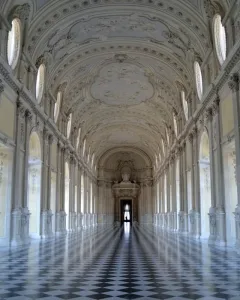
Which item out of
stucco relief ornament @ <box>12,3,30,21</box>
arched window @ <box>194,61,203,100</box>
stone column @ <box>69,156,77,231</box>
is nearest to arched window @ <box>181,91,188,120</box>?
arched window @ <box>194,61,203,100</box>

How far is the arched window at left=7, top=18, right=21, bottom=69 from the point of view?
17.0 m

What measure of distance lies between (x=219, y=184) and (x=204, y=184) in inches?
178

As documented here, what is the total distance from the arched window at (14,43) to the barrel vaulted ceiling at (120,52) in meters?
0.69

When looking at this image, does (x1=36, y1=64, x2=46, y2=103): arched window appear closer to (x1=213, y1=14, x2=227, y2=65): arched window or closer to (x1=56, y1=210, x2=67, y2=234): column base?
(x1=56, y1=210, x2=67, y2=234): column base

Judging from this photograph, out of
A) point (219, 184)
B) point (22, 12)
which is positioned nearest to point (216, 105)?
point (219, 184)

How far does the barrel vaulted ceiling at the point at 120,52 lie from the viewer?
18431 mm

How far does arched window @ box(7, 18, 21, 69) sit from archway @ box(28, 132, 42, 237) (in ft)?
16.3

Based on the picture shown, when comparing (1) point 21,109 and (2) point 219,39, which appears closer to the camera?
(2) point 219,39

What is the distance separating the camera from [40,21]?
18.2m

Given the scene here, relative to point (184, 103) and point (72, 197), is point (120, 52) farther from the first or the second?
point (72, 197)

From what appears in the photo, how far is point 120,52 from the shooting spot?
24531 mm

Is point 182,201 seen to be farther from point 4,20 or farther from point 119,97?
point 4,20

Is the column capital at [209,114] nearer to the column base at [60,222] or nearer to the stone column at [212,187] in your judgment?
the stone column at [212,187]

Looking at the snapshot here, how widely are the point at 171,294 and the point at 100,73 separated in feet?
74.4
